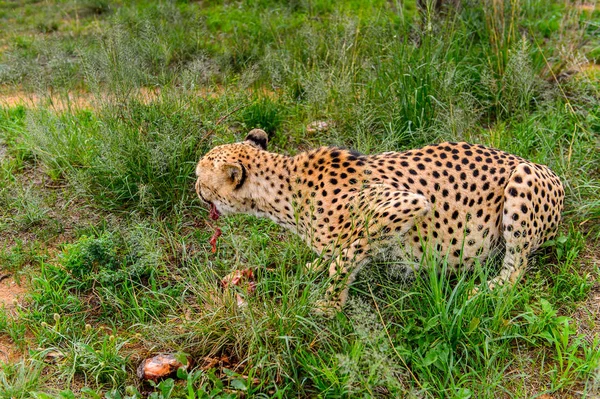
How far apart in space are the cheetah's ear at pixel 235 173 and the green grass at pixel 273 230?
365 millimetres

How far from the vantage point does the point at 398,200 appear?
10.8 feet

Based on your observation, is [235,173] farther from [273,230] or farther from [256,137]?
[273,230]

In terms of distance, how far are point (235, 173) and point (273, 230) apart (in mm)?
778

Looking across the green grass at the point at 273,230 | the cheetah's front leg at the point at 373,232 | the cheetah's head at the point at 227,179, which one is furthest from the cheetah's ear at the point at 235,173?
the cheetah's front leg at the point at 373,232

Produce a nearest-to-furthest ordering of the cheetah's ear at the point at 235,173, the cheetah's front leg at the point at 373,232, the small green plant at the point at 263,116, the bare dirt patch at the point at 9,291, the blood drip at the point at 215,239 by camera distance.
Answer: the cheetah's front leg at the point at 373,232 < the cheetah's ear at the point at 235,173 < the bare dirt patch at the point at 9,291 < the blood drip at the point at 215,239 < the small green plant at the point at 263,116

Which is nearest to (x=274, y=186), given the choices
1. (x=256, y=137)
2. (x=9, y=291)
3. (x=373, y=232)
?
(x=256, y=137)

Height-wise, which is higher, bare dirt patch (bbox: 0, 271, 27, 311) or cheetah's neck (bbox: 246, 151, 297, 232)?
cheetah's neck (bbox: 246, 151, 297, 232)

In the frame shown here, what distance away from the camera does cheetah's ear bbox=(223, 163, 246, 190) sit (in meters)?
3.60

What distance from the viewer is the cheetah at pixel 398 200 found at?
329 cm

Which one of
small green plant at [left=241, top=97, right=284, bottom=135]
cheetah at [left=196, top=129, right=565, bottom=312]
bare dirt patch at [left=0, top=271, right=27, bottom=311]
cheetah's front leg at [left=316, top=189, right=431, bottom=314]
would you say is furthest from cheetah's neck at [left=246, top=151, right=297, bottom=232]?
bare dirt patch at [left=0, top=271, right=27, bottom=311]

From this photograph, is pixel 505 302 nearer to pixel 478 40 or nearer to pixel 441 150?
pixel 441 150

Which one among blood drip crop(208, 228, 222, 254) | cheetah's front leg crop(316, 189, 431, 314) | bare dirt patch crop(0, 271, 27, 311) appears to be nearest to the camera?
cheetah's front leg crop(316, 189, 431, 314)

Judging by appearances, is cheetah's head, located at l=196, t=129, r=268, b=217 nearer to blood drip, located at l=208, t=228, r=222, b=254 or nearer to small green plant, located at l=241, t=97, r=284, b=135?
blood drip, located at l=208, t=228, r=222, b=254

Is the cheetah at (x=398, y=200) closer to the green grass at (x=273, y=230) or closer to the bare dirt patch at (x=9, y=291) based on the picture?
the green grass at (x=273, y=230)
